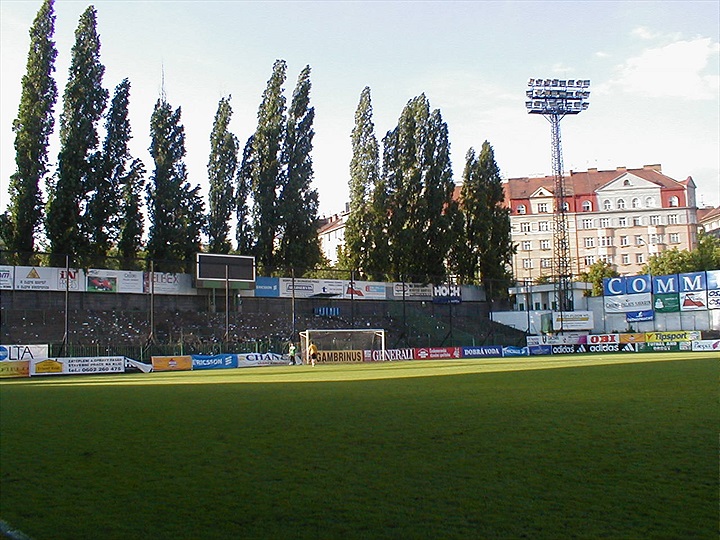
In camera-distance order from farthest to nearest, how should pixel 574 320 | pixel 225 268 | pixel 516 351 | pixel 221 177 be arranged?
pixel 574 320
pixel 221 177
pixel 516 351
pixel 225 268

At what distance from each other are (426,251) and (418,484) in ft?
210

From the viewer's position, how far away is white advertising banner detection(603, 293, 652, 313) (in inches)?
2820

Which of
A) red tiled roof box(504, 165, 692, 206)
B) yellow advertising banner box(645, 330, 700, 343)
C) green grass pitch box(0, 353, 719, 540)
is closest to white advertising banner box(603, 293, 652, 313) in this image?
yellow advertising banner box(645, 330, 700, 343)

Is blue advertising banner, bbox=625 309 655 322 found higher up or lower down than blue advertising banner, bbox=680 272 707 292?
lower down

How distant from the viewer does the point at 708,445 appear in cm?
1032

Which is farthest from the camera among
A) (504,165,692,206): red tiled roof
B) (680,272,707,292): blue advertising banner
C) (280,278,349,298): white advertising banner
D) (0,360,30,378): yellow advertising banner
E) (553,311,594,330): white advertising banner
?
(504,165,692,206): red tiled roof

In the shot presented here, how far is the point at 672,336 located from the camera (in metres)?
63.4

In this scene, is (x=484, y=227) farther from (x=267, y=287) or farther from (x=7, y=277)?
(x=7, y=277)

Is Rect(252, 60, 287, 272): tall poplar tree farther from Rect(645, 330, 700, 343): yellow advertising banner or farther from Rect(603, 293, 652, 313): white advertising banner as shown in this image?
Rect(603, 293, 652, 313): white advertising banner

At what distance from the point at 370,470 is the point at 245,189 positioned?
201 ft

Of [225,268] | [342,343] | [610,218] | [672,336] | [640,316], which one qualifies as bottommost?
[672,336]

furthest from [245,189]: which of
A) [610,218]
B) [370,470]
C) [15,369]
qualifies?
[610,218]

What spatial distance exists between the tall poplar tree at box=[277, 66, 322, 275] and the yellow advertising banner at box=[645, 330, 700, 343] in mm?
31318

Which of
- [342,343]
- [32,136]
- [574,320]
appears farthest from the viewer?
[574,320]
